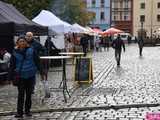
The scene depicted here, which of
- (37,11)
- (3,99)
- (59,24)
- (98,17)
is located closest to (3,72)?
(3,99)

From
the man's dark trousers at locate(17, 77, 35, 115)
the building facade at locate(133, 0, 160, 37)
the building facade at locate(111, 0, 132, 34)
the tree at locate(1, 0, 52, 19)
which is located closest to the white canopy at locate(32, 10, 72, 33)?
the tree at locate(1, 0, 52, 19)

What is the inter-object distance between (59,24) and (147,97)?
1648 cm

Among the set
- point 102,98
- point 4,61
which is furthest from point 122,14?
point 102,98

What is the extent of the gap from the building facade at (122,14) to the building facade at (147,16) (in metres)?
1.05

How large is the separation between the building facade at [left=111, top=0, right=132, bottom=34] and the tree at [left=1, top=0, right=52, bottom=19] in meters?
71.2

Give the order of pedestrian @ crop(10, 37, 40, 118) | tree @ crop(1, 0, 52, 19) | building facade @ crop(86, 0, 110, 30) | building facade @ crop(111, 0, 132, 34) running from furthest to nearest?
building facade @ crop(111, 0, 132, 34), building facade @ crop(86, 0, 110, 30), tree @ crop(1, 0, 52, 19), pedestrian @ crop(10, 37, 40, 118)

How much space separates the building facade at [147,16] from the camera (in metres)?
116

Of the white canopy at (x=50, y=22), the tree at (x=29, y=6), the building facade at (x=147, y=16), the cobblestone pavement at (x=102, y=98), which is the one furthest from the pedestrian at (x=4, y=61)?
the building facade at (x=147, y=16)

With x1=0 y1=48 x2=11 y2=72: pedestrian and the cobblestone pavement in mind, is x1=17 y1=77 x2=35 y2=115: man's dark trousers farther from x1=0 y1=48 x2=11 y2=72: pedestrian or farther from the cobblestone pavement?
x1=0 y1=48 x2=11 y2=72: pedestrian

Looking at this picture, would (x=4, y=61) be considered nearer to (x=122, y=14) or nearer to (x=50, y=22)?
(x=50, y=22)

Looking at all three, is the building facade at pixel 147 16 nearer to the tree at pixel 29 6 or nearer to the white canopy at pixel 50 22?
the tree at pixel 29 6

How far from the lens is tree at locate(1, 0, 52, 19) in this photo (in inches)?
1724

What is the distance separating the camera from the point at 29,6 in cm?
4419

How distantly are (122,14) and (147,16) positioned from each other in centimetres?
535
